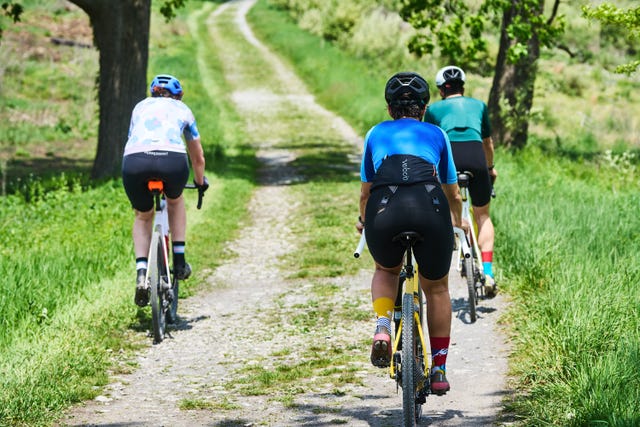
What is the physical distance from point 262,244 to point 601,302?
6184 mm

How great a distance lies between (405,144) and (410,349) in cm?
115

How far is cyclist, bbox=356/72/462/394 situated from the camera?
5.23 meters

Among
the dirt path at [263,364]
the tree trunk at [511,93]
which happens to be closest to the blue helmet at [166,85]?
the dirt path at [263,364]

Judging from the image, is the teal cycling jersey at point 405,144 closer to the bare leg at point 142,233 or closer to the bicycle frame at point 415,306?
the bicycle frame at point 415,306

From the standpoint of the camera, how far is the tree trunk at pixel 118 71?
16516 millimetres

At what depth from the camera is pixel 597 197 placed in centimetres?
1223

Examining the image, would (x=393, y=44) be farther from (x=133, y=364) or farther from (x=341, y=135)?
(x=133, y=364)

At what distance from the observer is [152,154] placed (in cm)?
779

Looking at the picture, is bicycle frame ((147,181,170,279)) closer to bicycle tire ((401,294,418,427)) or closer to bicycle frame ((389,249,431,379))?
bicycle frame ((389,249,431,379))

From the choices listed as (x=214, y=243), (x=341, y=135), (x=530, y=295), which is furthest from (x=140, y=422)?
(x=341, y=135)

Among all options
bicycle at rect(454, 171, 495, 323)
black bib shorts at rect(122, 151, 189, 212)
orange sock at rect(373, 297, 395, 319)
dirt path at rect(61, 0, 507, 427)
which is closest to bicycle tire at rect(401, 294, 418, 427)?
orange sock at rect(373, 297, 395, 319)

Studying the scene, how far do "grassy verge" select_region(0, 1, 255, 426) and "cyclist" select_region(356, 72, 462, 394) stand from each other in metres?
2.23

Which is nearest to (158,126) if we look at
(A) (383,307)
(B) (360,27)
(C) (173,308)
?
(C) (173,308)

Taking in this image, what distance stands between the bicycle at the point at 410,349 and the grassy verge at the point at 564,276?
0.66 m
